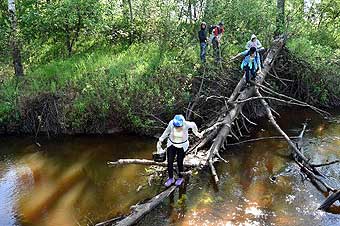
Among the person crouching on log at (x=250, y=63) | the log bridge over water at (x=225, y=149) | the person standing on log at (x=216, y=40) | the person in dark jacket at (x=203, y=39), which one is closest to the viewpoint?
the log bridge over water at (x=225, y=149)

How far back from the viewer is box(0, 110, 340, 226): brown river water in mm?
9547

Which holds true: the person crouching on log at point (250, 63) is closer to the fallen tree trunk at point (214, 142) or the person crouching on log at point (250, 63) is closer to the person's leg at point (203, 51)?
the fallen tree trunk at point (214, 142)

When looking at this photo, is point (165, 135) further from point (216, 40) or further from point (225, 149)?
point (216, 40)

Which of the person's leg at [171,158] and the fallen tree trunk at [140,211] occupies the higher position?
→ the person's leg at [171,158]

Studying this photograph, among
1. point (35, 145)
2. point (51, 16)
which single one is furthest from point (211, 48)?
point (35, 145)

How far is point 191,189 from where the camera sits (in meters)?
10.7

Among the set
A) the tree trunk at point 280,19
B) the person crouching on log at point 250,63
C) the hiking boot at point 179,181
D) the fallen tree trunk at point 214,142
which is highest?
the tree trunk at point 280,19

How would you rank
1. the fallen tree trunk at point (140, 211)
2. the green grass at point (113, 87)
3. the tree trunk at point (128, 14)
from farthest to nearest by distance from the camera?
the tree trunk at point (128, 14) < the green grass at point (113, 87) < the fallen tree trunk at point (140, 211)

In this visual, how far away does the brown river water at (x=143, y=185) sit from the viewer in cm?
955

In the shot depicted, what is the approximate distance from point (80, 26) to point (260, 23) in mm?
7497

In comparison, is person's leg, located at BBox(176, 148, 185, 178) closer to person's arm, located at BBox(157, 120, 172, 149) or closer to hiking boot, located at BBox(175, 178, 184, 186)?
hiking boot, located at BBox(175, 178, 184, 186)

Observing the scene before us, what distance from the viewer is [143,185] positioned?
1102 centimetres

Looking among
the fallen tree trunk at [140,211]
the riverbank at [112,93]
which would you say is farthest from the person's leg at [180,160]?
the riverbank at [112,93]

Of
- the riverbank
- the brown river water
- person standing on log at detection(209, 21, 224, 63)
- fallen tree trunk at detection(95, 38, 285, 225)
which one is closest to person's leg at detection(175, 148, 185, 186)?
the brown river water
